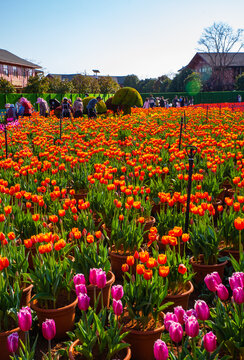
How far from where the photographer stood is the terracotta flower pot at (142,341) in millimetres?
2490

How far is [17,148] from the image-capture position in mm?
8414

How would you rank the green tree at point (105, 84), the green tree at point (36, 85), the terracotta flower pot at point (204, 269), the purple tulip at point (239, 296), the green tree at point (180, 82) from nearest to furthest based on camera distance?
the purple tulip at point (239, 296) → the terracotta flower pot at point (204, 269) → the green tree at point (36, 85) → the green tree at point (105, 84) → the green tree at point (180, 82)

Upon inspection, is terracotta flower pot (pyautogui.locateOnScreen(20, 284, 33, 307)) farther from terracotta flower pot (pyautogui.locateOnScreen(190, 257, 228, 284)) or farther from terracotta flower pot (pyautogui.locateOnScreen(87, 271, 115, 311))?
terracotta flower pot (pyautogui.locateOnScreen(190, 257, 228, 284))

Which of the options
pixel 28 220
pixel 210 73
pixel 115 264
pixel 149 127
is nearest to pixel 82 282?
pixel 115 264

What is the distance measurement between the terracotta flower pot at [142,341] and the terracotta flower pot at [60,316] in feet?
1.73

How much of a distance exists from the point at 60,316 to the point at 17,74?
56035 mm

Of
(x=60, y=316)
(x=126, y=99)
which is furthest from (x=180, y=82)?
(x=60, y=316)

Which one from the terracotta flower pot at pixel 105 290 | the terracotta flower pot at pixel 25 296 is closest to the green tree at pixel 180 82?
the terracotta flower pot at pixel 105 290

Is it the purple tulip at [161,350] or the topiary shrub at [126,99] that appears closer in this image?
the purple tulip at [161,350]

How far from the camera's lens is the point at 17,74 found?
54.3 m

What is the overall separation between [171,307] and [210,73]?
2809 inches

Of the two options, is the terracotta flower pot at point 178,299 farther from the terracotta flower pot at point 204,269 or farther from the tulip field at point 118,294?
the terracotta flower pot at point 204,269

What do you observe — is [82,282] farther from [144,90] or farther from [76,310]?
[144,90]

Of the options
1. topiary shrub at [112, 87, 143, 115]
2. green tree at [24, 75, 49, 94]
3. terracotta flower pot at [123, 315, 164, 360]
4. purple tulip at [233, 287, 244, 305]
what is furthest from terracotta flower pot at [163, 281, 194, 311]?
green tree at [24, 75, 49, 94]
